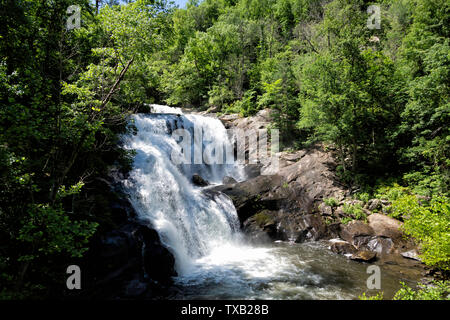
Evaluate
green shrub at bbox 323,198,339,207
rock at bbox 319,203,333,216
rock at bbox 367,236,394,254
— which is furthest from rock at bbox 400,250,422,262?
green shrub at bbox 323,198,339,207

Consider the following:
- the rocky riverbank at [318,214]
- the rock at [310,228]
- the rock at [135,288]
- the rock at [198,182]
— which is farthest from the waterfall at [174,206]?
the rock at [310,228]

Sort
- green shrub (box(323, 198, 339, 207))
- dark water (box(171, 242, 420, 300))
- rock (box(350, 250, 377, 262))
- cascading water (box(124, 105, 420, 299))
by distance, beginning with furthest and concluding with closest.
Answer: green shrub (box(323, 198, 339, 207))
rock (box(350, 250, 377, 262))
cascading water (box(124, 105, 420, 299))
dark water (box(171, 242, 420, 300))

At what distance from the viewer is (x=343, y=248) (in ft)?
35.6

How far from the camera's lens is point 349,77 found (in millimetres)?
13445

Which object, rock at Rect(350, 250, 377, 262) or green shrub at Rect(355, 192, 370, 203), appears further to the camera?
green shrub at Rect(355, 192, 370, 203)

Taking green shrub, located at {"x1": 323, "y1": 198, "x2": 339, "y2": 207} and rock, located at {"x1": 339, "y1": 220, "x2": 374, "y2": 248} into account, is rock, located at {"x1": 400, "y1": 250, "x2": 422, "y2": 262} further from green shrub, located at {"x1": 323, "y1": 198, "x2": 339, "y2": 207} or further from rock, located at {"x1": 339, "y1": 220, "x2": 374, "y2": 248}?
green shrub, located at {"x1": 323, "y1": 198, "x2": 339, "y2": 207}

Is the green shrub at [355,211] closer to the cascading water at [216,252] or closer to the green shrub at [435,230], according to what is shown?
the cascading water at [216,252]

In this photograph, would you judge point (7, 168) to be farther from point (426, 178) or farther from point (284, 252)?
point (426, 178)

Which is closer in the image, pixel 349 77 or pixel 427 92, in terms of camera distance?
pixel 427 92

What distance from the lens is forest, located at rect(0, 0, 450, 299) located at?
446 cm

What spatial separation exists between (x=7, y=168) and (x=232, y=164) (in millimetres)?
15742

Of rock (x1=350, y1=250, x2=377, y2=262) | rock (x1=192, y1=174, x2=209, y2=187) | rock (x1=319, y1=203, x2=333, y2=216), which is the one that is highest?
rock (x1=192, y1=174, x2=209, y2=187)

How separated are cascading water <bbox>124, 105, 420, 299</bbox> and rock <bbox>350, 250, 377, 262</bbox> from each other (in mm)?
410

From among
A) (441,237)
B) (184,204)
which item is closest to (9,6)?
(184,204)
